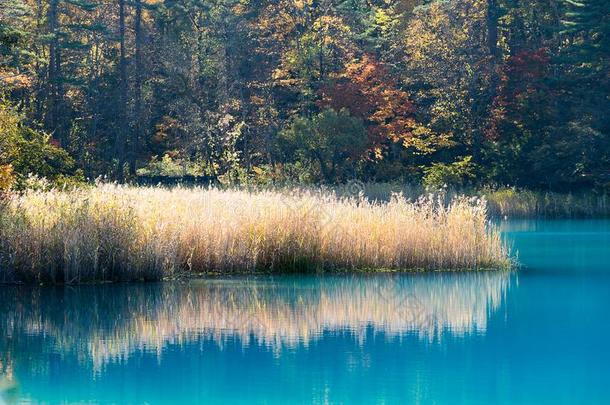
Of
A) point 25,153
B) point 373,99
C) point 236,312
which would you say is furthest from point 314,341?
point 373,99

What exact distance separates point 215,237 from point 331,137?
21.0 m

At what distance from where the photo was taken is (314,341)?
11.1 metres

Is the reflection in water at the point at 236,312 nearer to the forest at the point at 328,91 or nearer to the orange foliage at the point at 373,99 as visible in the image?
the forest at the point at 328,91

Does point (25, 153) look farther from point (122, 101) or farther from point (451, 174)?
point (451, 174)

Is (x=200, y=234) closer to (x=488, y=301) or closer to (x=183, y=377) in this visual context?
(x=488, y=301)

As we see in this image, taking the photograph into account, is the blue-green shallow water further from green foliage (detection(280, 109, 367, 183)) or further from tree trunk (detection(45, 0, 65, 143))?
tree trunk (detection(45, 0, 65, 143))

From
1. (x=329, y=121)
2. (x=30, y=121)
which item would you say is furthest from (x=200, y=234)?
(x=30, y=121)

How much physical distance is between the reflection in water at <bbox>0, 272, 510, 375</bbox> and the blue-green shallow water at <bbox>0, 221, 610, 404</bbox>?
23mm

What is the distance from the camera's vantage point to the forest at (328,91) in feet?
122

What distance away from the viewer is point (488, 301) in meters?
14.3

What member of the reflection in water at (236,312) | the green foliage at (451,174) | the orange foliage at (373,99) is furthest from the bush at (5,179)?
the orange foliage at (373,99)

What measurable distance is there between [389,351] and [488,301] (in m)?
4.16

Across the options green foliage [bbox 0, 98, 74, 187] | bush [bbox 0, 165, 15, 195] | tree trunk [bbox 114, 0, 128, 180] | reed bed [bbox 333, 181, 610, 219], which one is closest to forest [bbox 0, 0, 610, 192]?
tree trunk [bbox 114, 0, 128, 180]

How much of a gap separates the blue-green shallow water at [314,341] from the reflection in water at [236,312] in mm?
23
